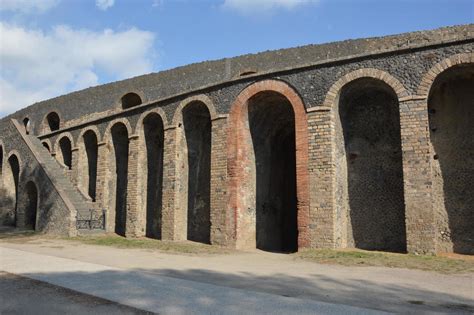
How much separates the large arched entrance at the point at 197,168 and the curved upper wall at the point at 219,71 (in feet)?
3.42

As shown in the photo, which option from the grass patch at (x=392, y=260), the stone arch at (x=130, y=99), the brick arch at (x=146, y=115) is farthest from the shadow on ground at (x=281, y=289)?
the stone arch at (x=130, y=99)

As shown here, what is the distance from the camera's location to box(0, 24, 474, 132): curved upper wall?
1364 centimetres

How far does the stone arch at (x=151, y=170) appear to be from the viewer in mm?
15841

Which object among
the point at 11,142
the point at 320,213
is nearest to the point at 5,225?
the point at 11,142

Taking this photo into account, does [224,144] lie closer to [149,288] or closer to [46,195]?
[149,288]

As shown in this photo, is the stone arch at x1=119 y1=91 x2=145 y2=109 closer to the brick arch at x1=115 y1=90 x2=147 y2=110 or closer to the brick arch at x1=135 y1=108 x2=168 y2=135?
the brick arch at x1=115 y1=90 x2=147 y2=110

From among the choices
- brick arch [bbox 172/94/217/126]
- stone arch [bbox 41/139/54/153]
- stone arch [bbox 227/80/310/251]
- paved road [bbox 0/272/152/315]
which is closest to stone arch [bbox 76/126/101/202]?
stone arch [bbox 41/139/54/153]

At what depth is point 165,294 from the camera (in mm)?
4918

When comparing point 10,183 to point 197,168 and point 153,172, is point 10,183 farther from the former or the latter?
point 197,168

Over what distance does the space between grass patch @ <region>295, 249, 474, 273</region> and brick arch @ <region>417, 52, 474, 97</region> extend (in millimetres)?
4016

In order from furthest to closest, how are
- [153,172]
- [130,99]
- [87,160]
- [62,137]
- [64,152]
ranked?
[130,99], [64,152], [62,137], [87,160], [153,172]

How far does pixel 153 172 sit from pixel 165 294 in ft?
39.0

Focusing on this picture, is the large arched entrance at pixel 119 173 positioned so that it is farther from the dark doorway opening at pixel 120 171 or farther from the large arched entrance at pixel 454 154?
the large arched entrance at pixel 454 154

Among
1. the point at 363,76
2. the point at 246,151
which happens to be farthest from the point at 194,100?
the point at 363,76
